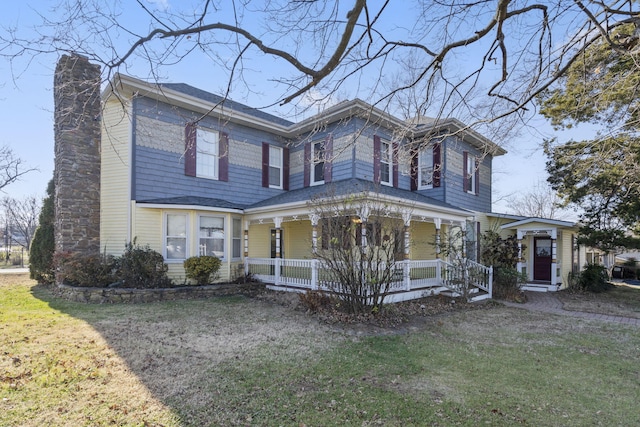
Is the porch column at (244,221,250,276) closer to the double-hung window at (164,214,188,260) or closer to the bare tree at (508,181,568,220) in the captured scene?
the double-hung window at (164,214,188,260)

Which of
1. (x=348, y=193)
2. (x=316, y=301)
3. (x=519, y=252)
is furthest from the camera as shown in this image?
(x=519, y=252)

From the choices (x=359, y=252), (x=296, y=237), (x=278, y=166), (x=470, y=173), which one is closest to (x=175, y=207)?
(x=278, y=166)

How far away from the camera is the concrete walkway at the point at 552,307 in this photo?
860 cm

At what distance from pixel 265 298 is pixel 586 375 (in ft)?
25.3

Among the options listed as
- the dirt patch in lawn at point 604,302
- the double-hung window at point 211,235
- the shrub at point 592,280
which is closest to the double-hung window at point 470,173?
the dirt patch in lawn at point 604,302

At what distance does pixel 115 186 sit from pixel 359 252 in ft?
27.5

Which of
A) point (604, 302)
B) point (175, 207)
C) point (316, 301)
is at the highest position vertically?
point (175, 207)

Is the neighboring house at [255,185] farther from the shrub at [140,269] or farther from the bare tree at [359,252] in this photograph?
the bare tree at [359,252]

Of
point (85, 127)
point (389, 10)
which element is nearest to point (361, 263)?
point (389, 10)

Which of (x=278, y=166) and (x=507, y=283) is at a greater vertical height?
(x=278, y=166)

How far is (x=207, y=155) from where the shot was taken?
1214cm

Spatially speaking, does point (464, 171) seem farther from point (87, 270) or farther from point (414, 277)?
point (87, 270)

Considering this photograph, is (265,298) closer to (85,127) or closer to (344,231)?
(344,231)

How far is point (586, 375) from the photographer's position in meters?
Answer: 4.69
